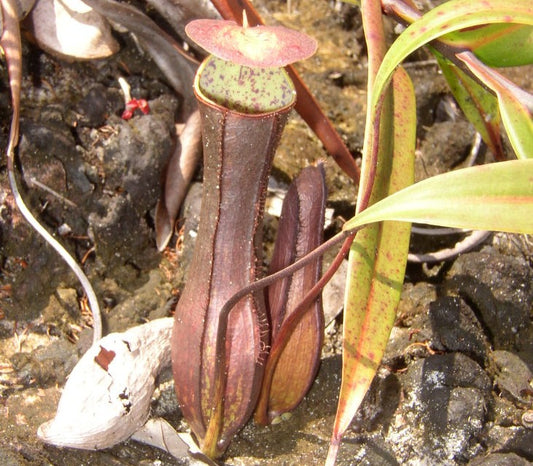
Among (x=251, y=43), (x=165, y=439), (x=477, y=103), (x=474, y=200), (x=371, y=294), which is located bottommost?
(x=165, y=439)

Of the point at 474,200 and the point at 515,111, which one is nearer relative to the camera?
the point at 474,200

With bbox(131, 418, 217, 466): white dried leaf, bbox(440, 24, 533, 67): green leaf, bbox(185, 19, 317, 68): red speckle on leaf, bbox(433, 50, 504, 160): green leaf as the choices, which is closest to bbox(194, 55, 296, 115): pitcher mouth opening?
bbox(185, 19, 317, 68): red speckle on leaf

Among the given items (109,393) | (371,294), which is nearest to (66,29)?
(109,393)

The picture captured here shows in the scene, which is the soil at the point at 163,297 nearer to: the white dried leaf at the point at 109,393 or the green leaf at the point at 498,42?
the white dried leaf at the point at 109,393

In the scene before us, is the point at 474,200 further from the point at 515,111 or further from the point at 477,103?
the point at 477,103

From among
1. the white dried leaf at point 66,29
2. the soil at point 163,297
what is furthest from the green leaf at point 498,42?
the white dried leaf at point 66,29

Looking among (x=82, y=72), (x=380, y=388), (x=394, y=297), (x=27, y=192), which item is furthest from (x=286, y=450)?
(x=82, y=72)

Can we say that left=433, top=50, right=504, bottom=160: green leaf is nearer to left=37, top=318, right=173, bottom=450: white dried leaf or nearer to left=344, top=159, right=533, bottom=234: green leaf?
left=344, top=159, right=533, bottom=234: green leaf
